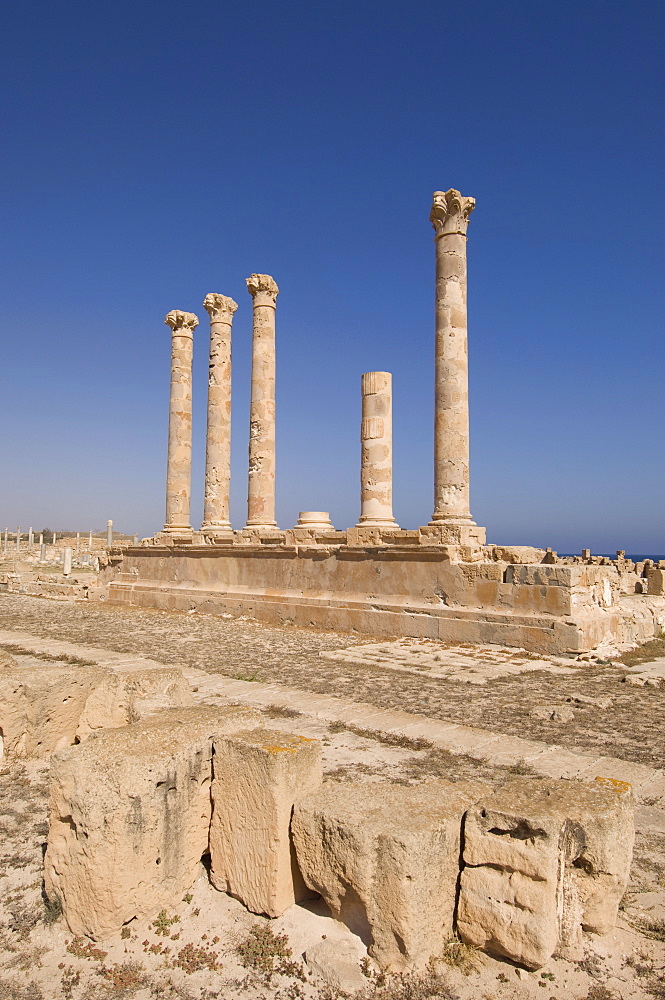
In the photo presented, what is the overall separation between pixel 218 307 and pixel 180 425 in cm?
384

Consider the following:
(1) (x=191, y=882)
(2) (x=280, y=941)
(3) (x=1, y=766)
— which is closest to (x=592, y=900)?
(2) (x=280, y=941)

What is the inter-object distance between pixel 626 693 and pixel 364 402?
9207mm

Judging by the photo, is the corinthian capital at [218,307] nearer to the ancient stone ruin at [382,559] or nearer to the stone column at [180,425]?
the ancient stone ruin at [382,559]

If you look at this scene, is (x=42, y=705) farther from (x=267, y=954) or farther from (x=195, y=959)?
(x=267, y=954)

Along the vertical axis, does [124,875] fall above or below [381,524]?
below

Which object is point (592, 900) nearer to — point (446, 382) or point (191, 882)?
point (191, 882)

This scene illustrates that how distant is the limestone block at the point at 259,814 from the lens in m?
3.28

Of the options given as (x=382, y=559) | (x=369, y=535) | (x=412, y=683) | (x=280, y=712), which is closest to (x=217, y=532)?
(x=369, y=535)

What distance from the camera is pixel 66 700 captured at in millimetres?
5582

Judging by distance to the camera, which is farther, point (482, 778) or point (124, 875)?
point (482, 778)

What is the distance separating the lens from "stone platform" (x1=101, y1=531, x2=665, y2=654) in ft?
35.1

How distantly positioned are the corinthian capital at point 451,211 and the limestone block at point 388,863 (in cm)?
1322

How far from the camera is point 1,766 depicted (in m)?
5.21

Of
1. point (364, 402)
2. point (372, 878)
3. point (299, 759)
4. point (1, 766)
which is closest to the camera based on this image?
point (372, 878)
